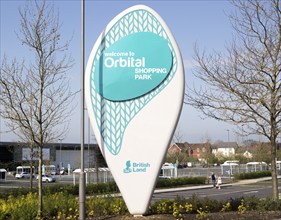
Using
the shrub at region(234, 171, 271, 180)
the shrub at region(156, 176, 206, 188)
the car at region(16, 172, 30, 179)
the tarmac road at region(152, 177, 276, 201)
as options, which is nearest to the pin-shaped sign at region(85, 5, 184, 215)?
the tarmac road at region(152, 177, 276, 201)

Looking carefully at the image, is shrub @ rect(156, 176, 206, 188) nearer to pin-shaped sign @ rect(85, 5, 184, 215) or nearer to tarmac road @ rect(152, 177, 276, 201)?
tarmac road @ rect(152, 177, 276, 201)

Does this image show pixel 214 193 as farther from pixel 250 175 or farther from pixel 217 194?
pixel 250 175

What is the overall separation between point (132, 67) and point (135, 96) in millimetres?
819

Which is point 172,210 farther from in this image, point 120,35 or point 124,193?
point 120,35

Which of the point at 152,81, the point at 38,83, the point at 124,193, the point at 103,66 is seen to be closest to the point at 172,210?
the point at 124,193

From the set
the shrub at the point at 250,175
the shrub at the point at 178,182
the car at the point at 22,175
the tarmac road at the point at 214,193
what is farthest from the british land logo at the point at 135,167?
the car at the point at 22,175

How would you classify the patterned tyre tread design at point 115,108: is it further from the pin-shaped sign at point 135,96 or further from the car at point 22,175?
the car at point 22,175

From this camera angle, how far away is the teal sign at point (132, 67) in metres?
12.3

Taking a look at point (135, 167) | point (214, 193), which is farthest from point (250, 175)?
point (135, 167)

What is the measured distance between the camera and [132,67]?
1240 cm

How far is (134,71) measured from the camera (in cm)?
1239

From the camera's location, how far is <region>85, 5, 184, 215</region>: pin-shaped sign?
12203 millimetres

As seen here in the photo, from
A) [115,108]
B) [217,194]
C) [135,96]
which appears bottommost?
[217,194]

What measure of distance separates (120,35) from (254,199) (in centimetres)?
678
